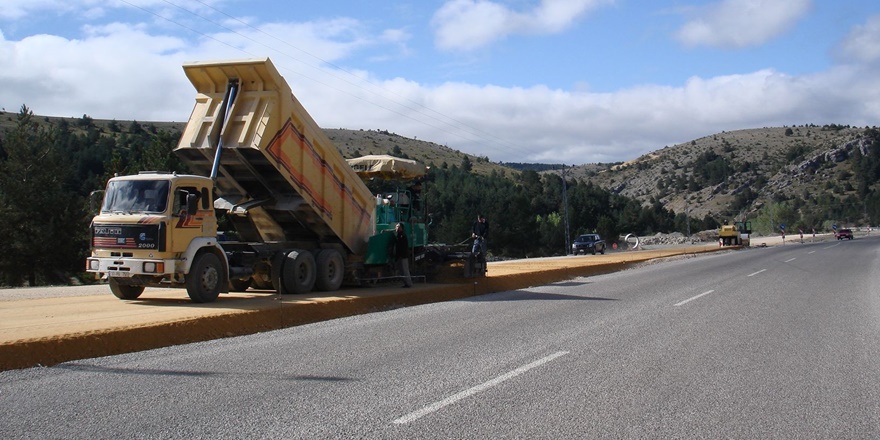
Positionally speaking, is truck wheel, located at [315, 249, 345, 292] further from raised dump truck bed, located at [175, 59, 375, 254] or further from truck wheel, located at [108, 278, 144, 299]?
truck wheel, located at [108, 278, 144, 299]

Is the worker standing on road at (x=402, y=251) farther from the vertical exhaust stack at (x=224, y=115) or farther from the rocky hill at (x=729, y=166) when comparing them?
the rocky hill at (x=729, y=166)

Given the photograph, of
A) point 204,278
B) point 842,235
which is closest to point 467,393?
point 204,278

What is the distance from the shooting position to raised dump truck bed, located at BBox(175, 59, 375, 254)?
45.4 ft

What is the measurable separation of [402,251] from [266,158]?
4.46 metres

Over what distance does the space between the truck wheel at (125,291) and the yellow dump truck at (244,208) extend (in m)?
0.02

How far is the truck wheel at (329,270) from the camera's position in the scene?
1576 cm

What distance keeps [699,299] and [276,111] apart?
9.58 m

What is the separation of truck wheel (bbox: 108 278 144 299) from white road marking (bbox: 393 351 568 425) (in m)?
8.94

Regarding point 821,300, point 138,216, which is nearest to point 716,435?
point 138,216

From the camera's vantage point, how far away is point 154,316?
11.1 metres

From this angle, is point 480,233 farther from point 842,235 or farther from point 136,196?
point 842,235

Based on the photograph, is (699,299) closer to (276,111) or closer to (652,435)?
(276,111)

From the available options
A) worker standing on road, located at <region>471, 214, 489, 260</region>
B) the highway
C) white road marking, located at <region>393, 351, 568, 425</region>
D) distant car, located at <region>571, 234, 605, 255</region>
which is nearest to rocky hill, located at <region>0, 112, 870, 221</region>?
distant car, located at <region>571, 234, 605, 255</region>

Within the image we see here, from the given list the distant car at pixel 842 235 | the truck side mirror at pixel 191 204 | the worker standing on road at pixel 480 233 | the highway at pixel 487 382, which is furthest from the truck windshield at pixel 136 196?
the distant car at pixel 842 235
